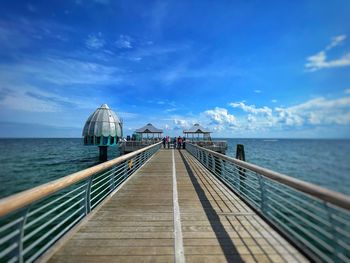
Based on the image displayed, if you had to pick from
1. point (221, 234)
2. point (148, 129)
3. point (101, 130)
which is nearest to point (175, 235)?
point (221, 234)

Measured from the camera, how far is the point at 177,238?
3.50 metres

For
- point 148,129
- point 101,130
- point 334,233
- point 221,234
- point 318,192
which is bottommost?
point 221,234

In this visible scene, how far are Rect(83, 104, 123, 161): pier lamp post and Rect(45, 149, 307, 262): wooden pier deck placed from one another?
104ft

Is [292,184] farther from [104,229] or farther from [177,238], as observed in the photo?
[104,229]

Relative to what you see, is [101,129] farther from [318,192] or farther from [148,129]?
[318,192]

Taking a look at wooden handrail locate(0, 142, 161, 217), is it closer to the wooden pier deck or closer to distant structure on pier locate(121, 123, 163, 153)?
the wooden pier deck

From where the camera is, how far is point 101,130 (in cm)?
3553

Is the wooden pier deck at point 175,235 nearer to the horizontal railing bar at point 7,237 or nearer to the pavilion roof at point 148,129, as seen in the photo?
the horizontal railing bar at point 7,237

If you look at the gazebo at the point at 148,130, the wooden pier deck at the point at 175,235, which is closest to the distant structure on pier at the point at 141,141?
the gazebo at the point at 148,130

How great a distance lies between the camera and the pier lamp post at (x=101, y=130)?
35656 mm

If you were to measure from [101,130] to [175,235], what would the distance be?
111 feet

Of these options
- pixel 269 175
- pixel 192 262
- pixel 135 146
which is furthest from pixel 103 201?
pixel 135 146

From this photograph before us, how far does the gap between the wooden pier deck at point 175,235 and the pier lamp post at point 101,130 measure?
104 ft

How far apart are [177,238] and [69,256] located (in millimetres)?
1505
